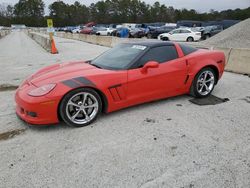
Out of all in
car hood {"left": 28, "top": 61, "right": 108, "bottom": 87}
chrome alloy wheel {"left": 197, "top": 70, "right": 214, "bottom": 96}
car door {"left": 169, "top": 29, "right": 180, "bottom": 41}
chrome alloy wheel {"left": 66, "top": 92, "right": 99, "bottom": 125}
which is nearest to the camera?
chrome alloy wheel {"left": 66, "top": 92, "right": 99, "bottom": 125}

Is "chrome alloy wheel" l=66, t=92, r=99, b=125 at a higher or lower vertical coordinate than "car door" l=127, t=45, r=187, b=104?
lower

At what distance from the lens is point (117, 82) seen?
3.96 m

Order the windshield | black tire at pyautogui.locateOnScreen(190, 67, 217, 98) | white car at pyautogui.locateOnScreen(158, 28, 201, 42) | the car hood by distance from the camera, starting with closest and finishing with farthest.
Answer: the car hood
the windshield
black tire at pyautogui.locateOnScreen(190, 67, 217, 98)
white car at pyautogui.locateOnScreen(158, 28, 201, 42)

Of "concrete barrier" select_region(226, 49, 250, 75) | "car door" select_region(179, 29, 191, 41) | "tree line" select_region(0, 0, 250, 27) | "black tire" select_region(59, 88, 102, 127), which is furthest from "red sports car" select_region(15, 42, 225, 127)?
"tree line" select_region(0, 0, 250, 27)

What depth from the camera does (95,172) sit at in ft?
9.02

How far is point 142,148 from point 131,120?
908 mm

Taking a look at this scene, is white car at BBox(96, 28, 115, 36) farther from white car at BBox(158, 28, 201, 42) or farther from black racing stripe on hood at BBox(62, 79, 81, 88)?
black racing stripe on hood at BBox(62, 79, 81, 88)

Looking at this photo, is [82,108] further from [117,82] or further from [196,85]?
[196,85]

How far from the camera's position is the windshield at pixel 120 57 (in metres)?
4.26

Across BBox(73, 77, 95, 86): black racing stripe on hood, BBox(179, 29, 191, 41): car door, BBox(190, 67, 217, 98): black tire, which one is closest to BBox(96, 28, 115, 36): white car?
BBox(179, 29, 191, 41): car door

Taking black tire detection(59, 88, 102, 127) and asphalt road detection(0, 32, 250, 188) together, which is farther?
black tire detection(59, 88, 102, 127)

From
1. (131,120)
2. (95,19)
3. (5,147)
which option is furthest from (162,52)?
(95,19)

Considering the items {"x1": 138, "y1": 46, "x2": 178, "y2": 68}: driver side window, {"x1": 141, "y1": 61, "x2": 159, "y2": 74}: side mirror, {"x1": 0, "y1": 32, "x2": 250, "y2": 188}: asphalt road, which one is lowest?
{"x1": 0, "y1": 32, "x2": 250, "y2": 188}: asphalt road

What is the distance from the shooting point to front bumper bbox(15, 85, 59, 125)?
11.5 ft
